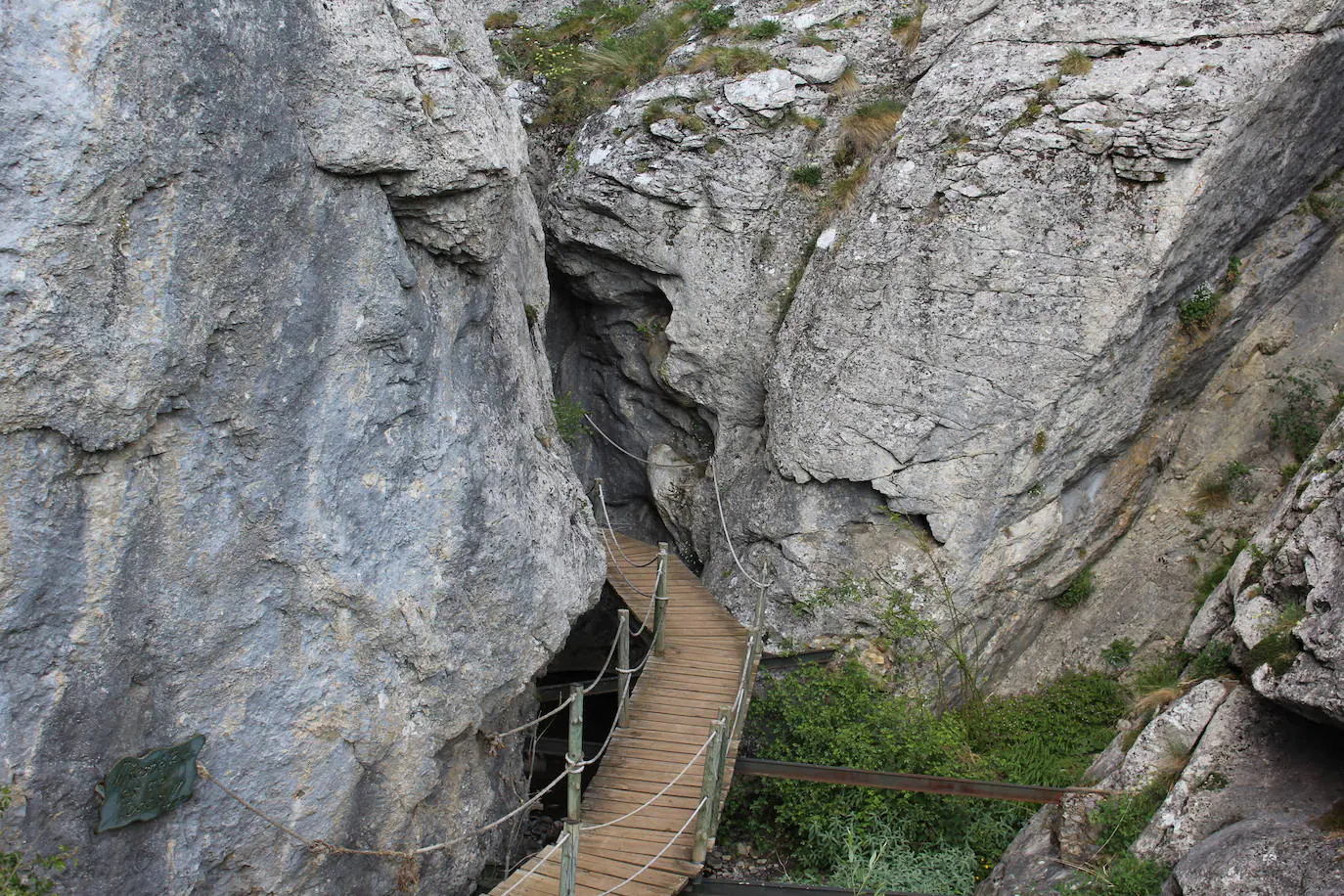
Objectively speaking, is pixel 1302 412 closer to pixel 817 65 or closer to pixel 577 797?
pixel 817 65

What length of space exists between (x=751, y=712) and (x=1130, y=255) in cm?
740

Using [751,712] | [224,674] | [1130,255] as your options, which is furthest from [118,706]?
[1130,255]

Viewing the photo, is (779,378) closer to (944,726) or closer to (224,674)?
(944,726)

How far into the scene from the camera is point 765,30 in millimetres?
14641

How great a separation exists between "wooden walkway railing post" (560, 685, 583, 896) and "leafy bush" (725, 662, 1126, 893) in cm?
362

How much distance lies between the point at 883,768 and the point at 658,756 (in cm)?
291

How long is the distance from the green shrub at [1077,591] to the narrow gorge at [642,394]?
0.05 m

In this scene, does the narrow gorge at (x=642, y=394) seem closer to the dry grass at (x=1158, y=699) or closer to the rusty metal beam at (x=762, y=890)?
the dry grass at (x=1158, y=699)

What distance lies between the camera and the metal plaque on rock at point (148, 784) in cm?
657

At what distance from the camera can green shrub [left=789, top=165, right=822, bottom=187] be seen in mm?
13867

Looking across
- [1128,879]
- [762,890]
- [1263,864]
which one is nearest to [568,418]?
[762,890]

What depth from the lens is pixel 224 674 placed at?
7.31 m

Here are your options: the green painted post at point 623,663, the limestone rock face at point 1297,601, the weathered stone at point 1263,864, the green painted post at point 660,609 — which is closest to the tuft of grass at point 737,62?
the green painted post at point 660,609

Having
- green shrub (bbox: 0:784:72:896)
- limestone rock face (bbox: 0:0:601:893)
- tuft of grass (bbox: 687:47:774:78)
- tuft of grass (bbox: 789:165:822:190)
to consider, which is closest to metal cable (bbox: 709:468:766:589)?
limestone rock face (bbox: 0:0:601:893)
